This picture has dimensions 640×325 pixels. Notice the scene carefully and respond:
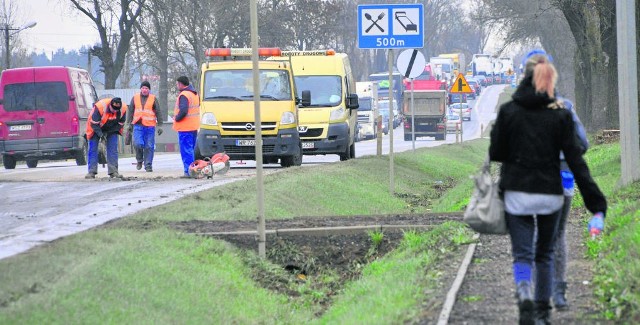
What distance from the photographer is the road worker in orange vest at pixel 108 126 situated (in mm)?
22906

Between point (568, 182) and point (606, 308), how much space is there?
93 centimetres

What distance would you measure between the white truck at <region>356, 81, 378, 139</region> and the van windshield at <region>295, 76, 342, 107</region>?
135 feet

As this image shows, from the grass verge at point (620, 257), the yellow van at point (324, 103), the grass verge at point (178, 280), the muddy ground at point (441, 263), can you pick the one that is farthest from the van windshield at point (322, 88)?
the muddy ground at point (441, 263)

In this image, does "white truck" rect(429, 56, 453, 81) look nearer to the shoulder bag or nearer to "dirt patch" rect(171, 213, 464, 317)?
"dirt patch" rect(171, 213, 464, 317)

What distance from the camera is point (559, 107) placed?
25.5 ft

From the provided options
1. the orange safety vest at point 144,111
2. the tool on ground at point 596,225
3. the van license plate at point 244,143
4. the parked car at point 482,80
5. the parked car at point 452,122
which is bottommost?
the parked car at point 452,122

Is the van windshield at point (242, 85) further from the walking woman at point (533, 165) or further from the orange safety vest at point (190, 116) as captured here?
the walking woman at point (533, 165)

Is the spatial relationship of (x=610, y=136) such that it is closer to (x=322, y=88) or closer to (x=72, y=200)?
(x=322, y=88)

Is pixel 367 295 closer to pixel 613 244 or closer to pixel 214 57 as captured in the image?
pixel 613 244

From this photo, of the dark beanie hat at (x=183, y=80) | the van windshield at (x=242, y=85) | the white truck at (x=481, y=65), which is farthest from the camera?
the white truck at (x=481, y=65)

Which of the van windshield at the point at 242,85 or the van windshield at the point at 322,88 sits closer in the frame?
the van windshield at the point at 242,85

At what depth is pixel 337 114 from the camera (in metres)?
30.0

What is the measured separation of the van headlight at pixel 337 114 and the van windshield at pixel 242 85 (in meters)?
3.51

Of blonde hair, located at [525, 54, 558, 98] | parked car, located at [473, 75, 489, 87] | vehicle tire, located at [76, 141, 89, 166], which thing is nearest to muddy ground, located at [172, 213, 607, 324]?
blonde hair, located at [525, 54, 558, 98]
